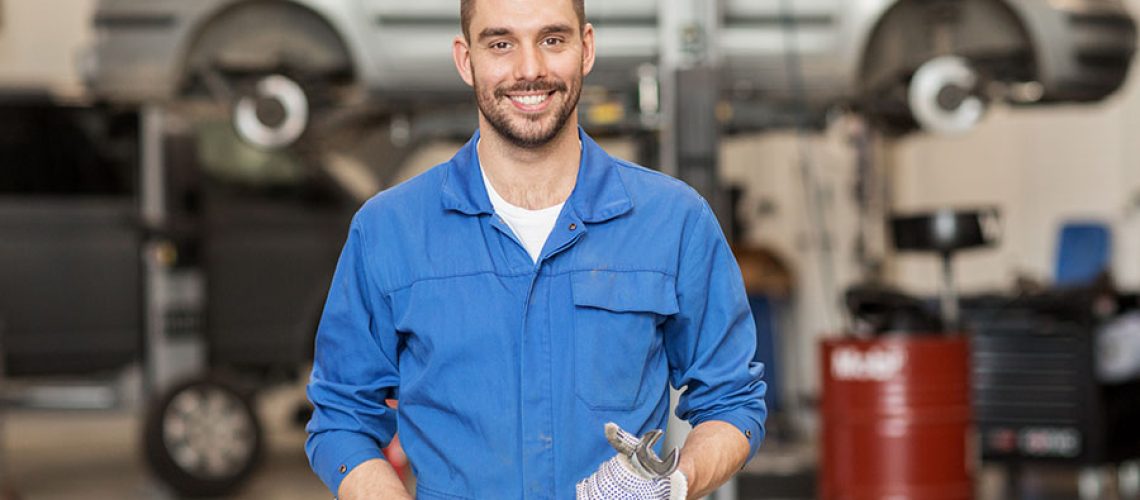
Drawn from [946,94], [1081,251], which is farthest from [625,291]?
[1081,251]

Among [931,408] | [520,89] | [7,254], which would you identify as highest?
[520,89]

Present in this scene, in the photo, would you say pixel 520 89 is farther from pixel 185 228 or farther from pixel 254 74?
pixel 185 228

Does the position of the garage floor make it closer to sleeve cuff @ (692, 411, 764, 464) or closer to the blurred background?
the blurred background

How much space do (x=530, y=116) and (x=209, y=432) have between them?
460 cm

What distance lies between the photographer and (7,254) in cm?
642

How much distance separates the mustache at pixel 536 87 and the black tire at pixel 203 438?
→ 14.7 feet

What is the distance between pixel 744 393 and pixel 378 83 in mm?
3976

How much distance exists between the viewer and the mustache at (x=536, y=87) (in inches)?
71.7

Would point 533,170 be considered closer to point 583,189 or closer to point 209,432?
point 583,189

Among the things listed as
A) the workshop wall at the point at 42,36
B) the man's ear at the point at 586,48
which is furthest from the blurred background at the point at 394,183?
the workshop wall at the point at 42,36

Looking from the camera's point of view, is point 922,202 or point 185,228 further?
point 922,202

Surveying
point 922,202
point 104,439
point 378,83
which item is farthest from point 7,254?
point 922,202

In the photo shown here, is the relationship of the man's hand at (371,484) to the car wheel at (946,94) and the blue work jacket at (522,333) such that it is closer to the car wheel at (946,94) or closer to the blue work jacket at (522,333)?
the blue work jacket at (522,333)

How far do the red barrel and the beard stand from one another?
3.60 meters
